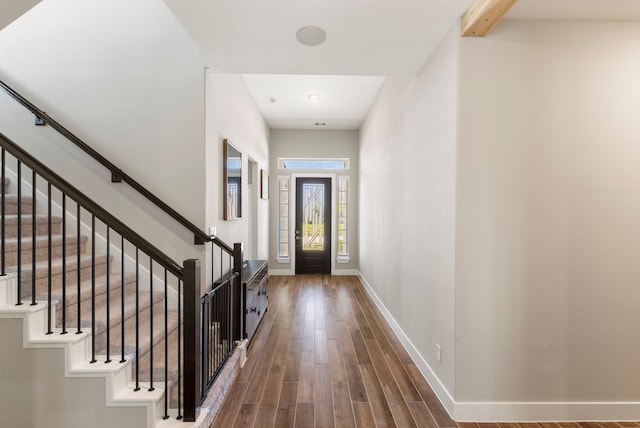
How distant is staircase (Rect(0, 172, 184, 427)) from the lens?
177 cm

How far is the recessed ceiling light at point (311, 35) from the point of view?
2115mm

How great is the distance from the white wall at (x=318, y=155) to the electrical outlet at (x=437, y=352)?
13.8ft

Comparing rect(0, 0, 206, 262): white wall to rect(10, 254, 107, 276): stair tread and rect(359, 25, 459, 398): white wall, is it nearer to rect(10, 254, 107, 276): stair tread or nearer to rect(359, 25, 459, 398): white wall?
rect(10, 254, 107, 276): stair tread

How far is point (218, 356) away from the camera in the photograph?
7.96 feet

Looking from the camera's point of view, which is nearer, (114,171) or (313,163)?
(114,171)

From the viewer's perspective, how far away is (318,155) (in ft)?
21.3

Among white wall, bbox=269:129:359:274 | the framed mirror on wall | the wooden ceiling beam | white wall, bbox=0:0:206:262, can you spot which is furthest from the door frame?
the wooden ceiling beam

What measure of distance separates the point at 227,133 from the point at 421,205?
2.25 metres

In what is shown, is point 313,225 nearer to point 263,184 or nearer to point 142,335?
point 263,184

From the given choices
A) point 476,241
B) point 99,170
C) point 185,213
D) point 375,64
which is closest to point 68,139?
point 99,170

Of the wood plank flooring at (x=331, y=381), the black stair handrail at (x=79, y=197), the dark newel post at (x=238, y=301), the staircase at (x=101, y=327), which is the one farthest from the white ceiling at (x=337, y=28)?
the wood plank flooring at (x=331, y=381)

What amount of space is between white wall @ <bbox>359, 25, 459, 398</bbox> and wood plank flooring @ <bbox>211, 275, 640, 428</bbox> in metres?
0.23

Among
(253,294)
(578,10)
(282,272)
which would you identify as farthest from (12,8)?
(282,272)

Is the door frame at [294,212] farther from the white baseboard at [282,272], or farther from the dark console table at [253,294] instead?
the dark console table at [253,294]
